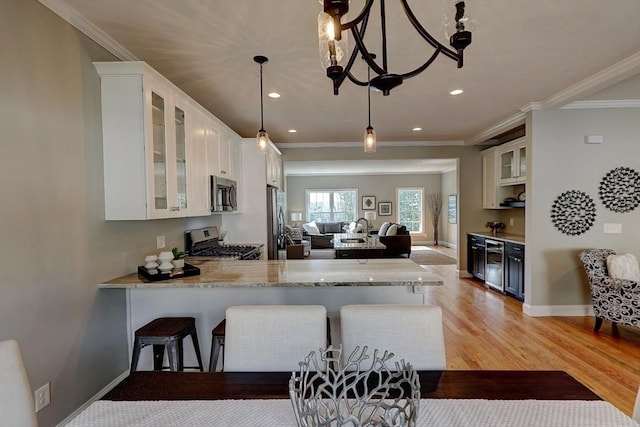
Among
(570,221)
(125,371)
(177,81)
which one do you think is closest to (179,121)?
(177,81)

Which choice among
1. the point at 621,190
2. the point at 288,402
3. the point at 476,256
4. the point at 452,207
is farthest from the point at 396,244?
the point at 288,402

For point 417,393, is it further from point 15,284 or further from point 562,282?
point 562,282

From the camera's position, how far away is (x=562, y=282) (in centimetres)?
409

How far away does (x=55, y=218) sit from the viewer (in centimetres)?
193

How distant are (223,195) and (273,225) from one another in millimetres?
1169

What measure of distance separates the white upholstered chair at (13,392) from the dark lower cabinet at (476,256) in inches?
231

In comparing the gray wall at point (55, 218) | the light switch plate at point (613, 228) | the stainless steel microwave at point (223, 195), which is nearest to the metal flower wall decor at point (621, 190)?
the light switch plate at point (613, 228)

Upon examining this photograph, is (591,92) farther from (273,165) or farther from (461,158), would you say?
(273,165)

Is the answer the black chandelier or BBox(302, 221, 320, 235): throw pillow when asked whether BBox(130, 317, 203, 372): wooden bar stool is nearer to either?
the black chandelier

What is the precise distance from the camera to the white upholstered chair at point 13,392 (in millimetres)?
1015

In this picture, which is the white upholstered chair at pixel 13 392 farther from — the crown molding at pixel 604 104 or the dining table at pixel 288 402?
the crown molding at pixel 604 104

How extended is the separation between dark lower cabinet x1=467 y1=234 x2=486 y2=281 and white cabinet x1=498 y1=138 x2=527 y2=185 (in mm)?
1099

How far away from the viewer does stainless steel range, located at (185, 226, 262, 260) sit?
357 cm

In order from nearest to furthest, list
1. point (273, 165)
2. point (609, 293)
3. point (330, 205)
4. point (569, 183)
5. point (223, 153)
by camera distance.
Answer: point (609, 293) → point (223, 153) → point (569, 183) → point (273, 165) → point (330, 205)
